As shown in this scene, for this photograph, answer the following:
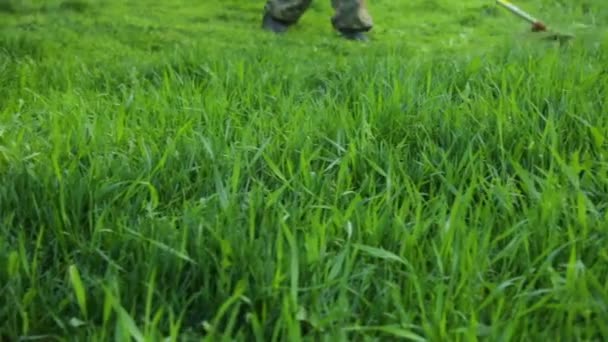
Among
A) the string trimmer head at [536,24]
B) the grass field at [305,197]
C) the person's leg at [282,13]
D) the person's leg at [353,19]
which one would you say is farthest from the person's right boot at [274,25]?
the string trimmer head at [536,24]

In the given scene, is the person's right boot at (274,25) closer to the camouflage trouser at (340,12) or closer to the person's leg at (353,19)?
the camouflage trouser at (340,12)

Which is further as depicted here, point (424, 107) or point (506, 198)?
point (424, 107)

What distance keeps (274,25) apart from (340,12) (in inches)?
14.3

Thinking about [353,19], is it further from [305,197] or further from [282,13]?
[305,197]

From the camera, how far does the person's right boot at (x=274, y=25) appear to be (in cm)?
415

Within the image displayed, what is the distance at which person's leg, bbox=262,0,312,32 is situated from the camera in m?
4.12

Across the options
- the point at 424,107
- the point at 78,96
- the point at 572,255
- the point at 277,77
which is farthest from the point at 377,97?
the point at 572,255

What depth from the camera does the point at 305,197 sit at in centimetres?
190

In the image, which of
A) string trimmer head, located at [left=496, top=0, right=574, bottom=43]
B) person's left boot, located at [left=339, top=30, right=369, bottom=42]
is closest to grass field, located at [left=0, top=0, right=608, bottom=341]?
string trimmer head, located at [left=496, top=0, right=574, bottom=43]

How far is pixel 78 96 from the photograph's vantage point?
9.11 ft

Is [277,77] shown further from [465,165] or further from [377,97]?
[465,165]

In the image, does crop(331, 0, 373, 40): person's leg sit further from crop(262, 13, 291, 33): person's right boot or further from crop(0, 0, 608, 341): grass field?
crop(0, 0, 608, 341): grass field

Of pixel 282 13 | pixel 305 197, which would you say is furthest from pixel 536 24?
pixel 305 197

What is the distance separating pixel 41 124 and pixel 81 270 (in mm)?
917
